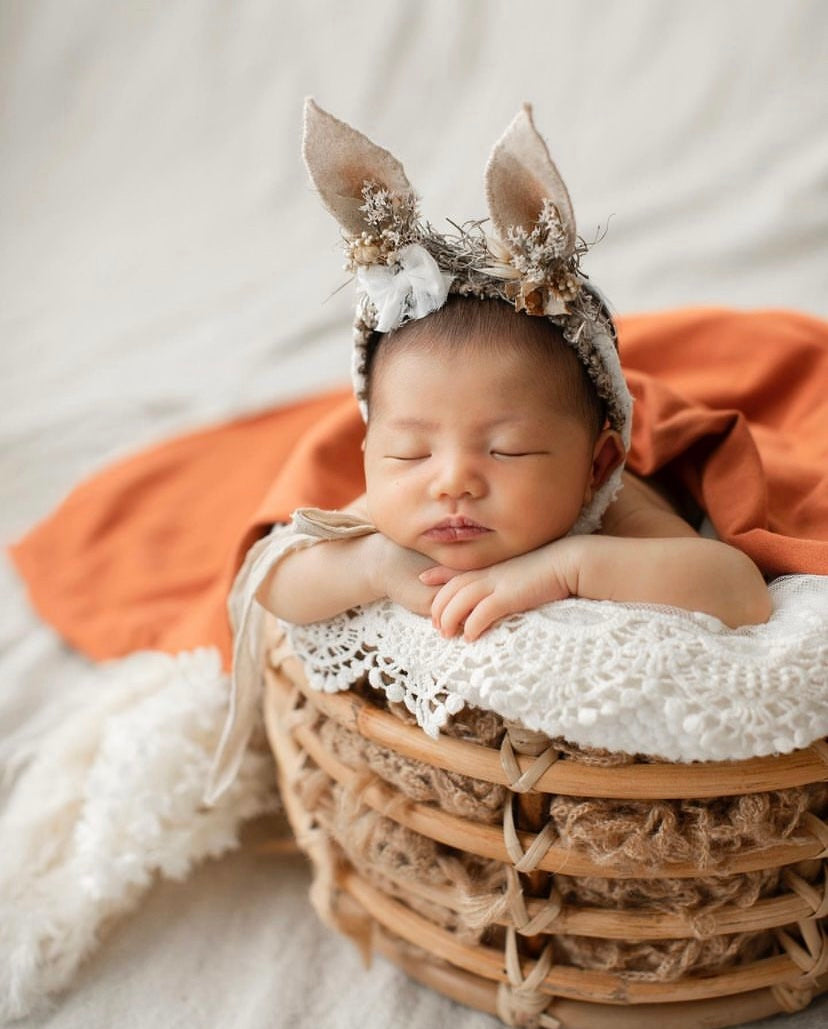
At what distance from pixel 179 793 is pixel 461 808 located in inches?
14.5

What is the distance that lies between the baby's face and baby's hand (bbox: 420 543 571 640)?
2 centimetres

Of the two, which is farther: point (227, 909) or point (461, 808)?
point (227, 909)

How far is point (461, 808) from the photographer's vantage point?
0.87 m

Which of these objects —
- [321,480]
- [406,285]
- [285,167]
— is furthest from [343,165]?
[285,167]

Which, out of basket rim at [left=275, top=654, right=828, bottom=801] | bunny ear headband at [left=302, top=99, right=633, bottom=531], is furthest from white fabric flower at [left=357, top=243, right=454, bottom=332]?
basket rim at [left=275, top=654, right=828, bottom=801]

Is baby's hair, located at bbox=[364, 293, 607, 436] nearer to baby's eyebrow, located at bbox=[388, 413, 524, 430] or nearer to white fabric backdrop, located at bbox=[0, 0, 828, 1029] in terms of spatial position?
baby's eyebrow, located at bbox=[388, 413, 524, 430]

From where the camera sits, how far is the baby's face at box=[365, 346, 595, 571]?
90cm

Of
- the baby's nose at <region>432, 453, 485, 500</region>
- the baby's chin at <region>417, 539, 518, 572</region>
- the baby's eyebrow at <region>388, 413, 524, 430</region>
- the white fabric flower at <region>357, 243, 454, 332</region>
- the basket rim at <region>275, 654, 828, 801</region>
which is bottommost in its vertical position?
the basket rim at <region>275, 654, 828, 801</region>

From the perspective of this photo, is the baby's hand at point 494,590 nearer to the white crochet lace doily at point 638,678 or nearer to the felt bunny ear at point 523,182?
the white crochet lace doily at point 638,678

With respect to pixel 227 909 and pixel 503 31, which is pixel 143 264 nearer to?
pixel 503 31

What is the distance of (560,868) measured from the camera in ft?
2.76

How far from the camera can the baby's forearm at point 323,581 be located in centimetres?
94

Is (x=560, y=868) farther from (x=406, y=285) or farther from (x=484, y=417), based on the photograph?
(x=406, y=285)

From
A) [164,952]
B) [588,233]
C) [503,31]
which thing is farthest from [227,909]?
[503,31]
